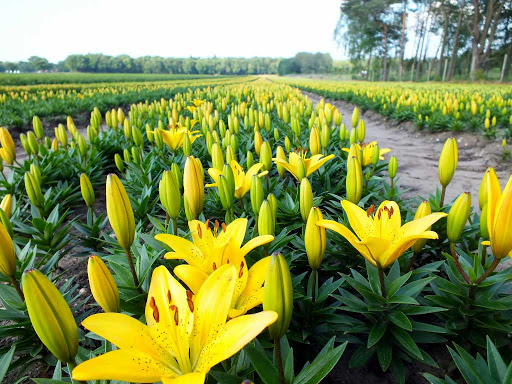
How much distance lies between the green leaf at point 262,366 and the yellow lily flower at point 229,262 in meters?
0.09

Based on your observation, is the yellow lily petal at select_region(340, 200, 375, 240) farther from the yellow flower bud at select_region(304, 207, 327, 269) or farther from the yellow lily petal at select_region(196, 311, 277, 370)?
the yellow lily petal at select_region(196, 311, 277, 370)

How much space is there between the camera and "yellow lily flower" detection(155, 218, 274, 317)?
863mm

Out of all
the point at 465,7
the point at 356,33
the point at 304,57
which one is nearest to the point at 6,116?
the point at 465,7

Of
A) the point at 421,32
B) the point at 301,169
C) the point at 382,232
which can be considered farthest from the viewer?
the point at 421,32

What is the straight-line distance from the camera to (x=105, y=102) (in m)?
12.2

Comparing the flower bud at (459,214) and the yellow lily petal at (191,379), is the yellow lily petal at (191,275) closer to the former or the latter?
the yellow lily petal at (191,379)

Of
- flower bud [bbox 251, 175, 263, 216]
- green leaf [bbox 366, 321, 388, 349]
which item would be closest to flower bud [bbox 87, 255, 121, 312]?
flower bud [bbox 251, 175, 263, 216]

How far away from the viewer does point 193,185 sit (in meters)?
1.30

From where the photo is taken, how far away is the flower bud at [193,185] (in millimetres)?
1273

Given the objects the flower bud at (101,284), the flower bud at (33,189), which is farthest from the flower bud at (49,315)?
the flower bud at (33,189)

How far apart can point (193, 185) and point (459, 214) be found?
38.3 inches

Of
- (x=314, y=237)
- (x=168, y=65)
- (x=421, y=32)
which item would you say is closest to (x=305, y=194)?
(x=314, y=237)

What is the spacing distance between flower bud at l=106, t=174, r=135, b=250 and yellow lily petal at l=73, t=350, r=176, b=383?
1.49ft

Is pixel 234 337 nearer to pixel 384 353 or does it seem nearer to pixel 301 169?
pixel 384 353
